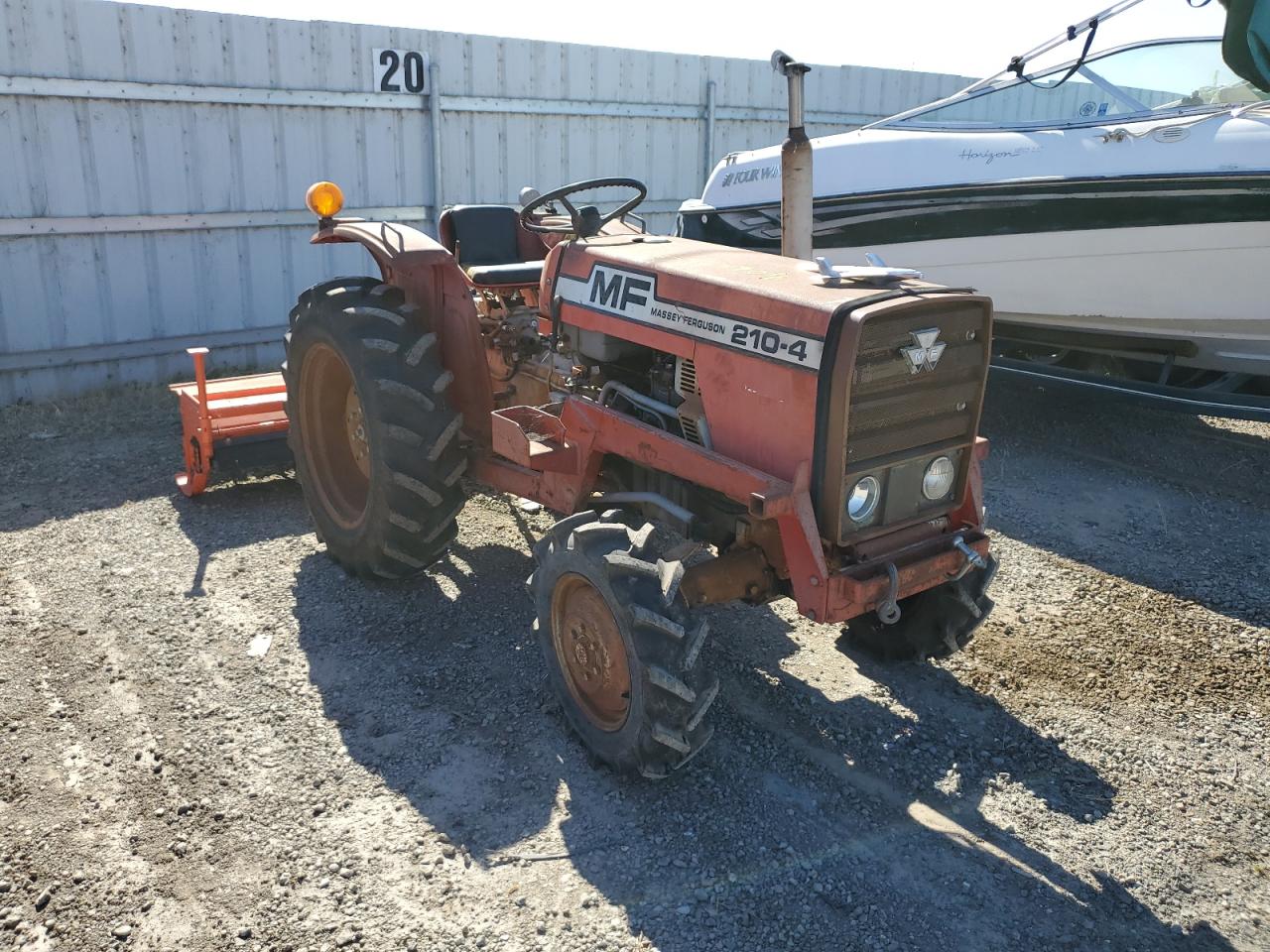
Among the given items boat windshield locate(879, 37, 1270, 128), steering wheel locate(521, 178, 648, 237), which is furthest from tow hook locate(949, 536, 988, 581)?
boat windshield locate(879, 37, 1270, 128)

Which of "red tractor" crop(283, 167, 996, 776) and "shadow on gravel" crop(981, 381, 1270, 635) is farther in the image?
"shadow on gravel" crop(981, 381, 1270, 635)

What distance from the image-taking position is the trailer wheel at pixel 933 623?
3340 mm

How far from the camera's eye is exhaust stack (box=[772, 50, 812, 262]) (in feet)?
11.3

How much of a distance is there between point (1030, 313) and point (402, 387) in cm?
412

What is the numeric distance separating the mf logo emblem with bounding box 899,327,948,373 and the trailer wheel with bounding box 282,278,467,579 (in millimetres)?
1747

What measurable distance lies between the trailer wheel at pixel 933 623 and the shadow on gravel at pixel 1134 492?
1528mm

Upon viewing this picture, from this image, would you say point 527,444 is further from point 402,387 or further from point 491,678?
Result: point 491,678

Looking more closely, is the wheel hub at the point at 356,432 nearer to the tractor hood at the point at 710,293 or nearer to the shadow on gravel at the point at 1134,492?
the tractor hood at the point at 710,293

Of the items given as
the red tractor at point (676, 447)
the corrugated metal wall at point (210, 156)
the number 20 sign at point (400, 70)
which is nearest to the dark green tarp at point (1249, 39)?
the red tractor at point (676, 447)

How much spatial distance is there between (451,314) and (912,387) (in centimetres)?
192

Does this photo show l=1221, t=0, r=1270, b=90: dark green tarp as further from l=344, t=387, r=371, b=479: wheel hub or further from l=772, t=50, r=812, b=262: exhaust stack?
l=344, t=387, r=371, b=479: wheel hub

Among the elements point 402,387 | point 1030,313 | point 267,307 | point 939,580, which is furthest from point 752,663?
point 267,307

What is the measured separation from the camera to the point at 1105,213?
5730 mm

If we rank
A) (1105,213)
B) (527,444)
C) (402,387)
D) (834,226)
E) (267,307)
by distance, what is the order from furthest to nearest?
(267,307) < (834,226) < (1105,213) < (402,387) < (527,444)
